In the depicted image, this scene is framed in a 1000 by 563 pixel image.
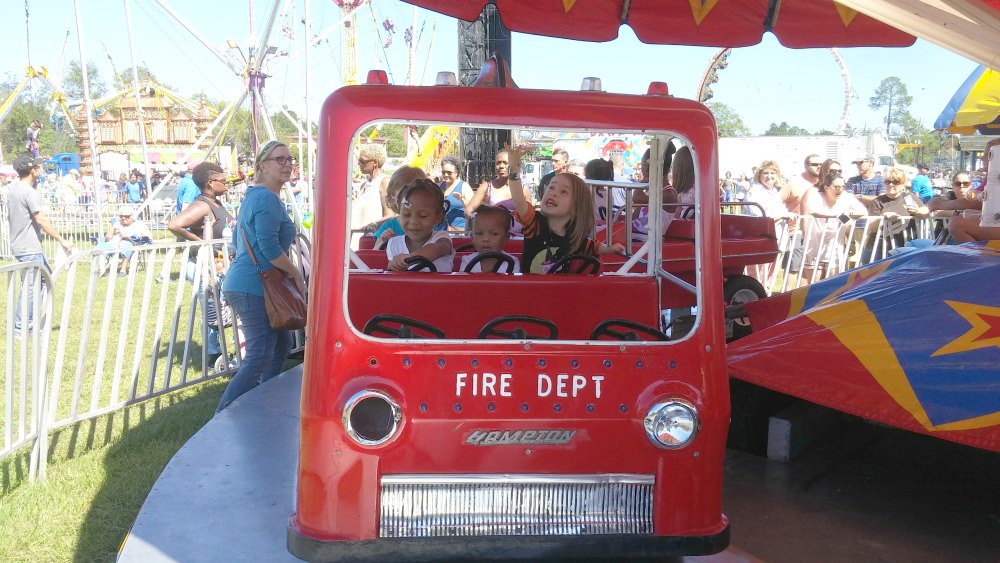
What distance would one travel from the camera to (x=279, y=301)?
5328mm

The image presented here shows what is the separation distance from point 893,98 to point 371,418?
13687 cm

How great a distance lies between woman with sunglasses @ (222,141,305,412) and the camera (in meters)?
5.34

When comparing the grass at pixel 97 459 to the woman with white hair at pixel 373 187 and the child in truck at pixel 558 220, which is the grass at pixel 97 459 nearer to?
the woman with white hair at pixel 373 187

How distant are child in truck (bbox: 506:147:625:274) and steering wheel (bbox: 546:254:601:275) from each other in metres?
0.08

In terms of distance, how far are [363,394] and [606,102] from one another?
1.37 m

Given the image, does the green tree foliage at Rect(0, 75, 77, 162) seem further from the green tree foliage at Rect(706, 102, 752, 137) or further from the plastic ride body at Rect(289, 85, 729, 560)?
the plastic ride body at Rect(289, 85, 729, 560)

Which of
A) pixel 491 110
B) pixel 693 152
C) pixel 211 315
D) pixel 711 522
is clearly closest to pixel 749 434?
pixel 711 522

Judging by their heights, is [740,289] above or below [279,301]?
below

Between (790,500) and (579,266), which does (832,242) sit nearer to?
(790,500)

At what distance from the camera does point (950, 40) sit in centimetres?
308

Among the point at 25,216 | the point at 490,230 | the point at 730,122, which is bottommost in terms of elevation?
the point at 25,216

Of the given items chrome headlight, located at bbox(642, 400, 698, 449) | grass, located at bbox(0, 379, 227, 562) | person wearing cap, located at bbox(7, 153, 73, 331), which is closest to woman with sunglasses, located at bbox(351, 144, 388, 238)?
grass, located at bbox(0, 379, 227, 562)

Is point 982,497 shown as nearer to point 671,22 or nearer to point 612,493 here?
point 612,493

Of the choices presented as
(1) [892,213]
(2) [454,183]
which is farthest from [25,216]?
(1) [892,213]
